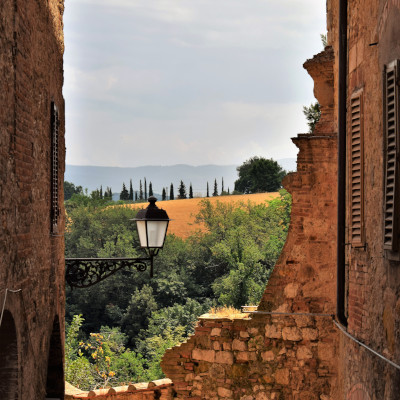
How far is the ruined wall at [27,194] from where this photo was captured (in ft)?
14.8

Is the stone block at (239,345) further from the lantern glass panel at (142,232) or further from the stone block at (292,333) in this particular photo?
the lantern glass panel at (142,232)

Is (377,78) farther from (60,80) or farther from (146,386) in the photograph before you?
(146,386)

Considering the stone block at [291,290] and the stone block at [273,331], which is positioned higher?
the stone block at [291,290]

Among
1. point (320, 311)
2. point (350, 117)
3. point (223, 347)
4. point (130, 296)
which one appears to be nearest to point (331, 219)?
point (320, 311)

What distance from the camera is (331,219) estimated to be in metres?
9.93

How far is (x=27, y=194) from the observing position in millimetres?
5398

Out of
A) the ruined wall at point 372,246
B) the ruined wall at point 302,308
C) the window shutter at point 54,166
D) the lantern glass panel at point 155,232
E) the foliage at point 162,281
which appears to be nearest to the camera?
the ruined wall at point 372,246

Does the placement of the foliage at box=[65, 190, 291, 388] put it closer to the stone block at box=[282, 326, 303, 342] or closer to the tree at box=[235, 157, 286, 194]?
the tree at box=[235, 157, 286, 194]

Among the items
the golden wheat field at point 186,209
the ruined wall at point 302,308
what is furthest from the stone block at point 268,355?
the golden wheat field at point 186,209

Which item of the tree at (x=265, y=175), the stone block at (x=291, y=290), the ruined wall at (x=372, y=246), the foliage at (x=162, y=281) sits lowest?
the foliage at (x=162, y=281)

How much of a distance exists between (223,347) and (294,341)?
3.97 feet

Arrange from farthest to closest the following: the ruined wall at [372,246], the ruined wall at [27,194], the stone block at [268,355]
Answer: the stone block at [268,355] < the ruined wall at [372,246] < the ruined wall at [27,194]

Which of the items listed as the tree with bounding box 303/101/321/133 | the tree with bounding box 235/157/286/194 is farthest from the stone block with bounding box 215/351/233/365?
the tree with bounding box 235/157/286/194

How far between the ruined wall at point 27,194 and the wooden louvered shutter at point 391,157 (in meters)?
2.73
